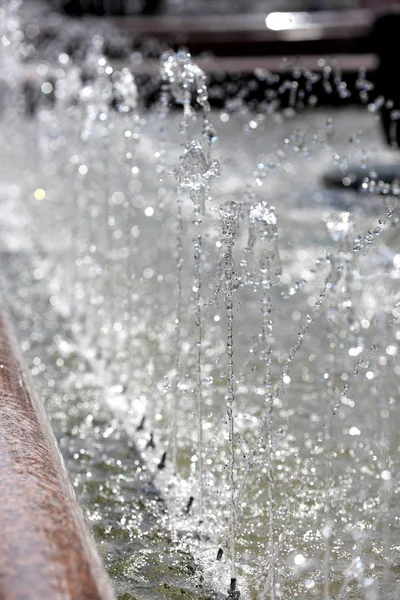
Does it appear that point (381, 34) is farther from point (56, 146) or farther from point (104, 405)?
point (104, 405)

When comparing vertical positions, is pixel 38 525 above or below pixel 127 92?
below

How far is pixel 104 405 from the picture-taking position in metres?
4.51

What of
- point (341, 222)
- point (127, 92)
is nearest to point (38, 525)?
point (341, 222)

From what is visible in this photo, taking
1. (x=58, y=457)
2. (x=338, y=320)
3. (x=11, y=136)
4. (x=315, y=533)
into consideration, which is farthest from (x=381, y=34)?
(x=58, y=457)

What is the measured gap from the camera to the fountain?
3.23 meters

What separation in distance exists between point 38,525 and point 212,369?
280 centimetres

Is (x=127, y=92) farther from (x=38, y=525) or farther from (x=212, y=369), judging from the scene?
(x=38, y=525)

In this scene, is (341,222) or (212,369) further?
(212,369)

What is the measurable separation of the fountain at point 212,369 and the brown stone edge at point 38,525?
669 mm

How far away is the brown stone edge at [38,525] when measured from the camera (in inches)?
74.4

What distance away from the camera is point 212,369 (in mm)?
Answer: 4852

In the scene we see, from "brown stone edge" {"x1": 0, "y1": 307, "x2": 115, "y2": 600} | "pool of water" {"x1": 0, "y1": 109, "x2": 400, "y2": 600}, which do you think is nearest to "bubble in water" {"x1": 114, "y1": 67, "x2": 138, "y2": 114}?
"pool of water" {"x1": 0, "y1": 109, "x2": 400, "y2": 600}

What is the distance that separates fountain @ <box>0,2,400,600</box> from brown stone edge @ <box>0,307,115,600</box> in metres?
0.67

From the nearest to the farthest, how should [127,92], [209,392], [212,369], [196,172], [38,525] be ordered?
[38,525]
[196,172]
[209,392]
[212,369]
[127,92]
